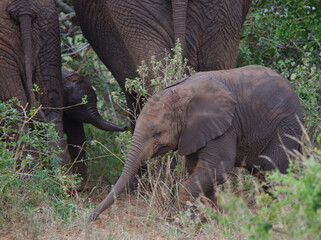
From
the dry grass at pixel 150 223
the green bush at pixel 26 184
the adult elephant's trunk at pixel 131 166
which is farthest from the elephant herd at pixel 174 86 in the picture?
the green bush at pixel 26 184

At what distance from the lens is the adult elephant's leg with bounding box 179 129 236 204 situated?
5266mm

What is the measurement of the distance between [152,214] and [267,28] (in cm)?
290

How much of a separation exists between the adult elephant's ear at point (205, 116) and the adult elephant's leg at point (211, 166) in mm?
71

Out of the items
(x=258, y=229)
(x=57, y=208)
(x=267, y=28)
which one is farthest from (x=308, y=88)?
(x=258, y=229)

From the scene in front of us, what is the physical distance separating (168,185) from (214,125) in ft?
2.93

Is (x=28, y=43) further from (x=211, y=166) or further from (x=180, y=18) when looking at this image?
(x=211, y=166)

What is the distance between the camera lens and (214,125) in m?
5.25

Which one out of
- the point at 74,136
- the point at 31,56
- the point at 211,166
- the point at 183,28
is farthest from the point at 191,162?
the point at 74,136

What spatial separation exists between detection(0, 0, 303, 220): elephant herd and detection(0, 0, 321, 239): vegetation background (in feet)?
0.66

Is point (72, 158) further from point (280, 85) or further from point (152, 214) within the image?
→ point (280, 85)

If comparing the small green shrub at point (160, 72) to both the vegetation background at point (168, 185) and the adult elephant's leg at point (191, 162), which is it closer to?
the vegetation background at point (168, 185)

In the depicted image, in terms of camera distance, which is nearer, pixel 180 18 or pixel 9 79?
pixel 180 18

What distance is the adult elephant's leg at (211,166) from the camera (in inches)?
207

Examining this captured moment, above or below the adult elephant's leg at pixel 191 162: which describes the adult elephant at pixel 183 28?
above
